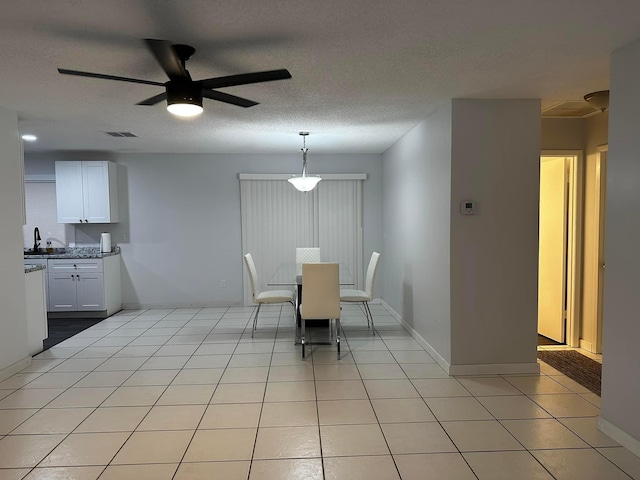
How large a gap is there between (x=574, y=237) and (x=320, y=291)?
2.68m

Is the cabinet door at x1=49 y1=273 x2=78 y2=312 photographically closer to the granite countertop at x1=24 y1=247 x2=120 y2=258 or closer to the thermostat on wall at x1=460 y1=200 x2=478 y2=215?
the granite countertop at x1=24 y1=247 x2=120 y2=258

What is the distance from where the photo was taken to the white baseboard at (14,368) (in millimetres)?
3550

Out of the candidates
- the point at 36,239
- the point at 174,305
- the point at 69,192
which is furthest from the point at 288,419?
the point at 36,239

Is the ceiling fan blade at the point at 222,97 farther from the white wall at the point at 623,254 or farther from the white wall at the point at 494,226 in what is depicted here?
the white wall at the point at 623,254

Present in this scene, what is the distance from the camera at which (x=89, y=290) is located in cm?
569

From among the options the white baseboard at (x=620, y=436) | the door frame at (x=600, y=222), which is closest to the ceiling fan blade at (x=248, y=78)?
the white baseboard at (x=620, y=436)

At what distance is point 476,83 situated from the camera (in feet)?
10.0

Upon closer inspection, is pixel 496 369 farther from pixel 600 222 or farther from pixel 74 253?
pixel 74 253

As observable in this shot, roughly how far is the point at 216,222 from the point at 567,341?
15.5 feet

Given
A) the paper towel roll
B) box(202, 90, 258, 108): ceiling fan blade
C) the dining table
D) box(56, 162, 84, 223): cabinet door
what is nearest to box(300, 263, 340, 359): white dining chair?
the dining table

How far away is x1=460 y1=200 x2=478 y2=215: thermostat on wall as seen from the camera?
347cm

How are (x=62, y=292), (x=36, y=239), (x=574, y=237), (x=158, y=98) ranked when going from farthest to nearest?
(x=36, y=239)
(x=62, y=292)
(x=574, y=237)
(x=158, y=98)

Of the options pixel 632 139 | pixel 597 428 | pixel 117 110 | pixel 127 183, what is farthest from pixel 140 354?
pixel 632 139

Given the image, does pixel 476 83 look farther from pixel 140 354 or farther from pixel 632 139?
pixel 140 354
